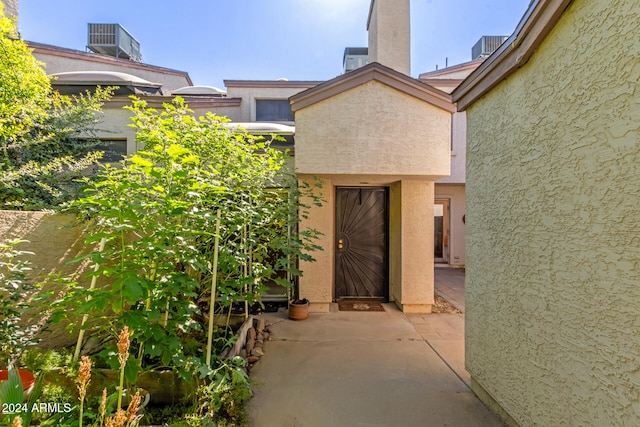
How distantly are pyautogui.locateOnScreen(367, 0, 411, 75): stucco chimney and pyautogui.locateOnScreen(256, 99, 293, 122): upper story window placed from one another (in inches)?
212

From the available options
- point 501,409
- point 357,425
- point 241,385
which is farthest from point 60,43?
point 501,409

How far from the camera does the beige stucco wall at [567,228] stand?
1742mm

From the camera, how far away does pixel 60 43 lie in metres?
14.0

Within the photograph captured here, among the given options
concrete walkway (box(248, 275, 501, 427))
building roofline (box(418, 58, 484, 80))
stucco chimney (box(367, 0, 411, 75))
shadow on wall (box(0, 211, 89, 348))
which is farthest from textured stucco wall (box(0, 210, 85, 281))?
building roofline (box(418, 58, 484, 80))

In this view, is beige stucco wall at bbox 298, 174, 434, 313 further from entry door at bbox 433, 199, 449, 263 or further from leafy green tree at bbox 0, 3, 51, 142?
entry door at bbox 433, 199, 449, 263

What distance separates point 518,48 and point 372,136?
10.5 feet

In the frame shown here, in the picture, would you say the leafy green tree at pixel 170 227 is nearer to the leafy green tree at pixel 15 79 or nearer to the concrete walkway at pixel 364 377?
the concrete walkway at pixel 364 377

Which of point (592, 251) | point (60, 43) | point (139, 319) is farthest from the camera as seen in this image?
point (60, 43)

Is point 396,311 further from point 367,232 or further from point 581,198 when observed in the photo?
point 581,198

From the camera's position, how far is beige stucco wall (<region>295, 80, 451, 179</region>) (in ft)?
18.8

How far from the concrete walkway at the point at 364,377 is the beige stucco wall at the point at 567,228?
0.68 meters

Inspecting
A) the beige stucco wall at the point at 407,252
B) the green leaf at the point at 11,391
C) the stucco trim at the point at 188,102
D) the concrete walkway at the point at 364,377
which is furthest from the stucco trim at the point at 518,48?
the stucco trim at the point at 188,102

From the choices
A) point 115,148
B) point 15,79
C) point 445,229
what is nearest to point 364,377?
point 15,79

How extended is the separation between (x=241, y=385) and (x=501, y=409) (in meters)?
2.94
